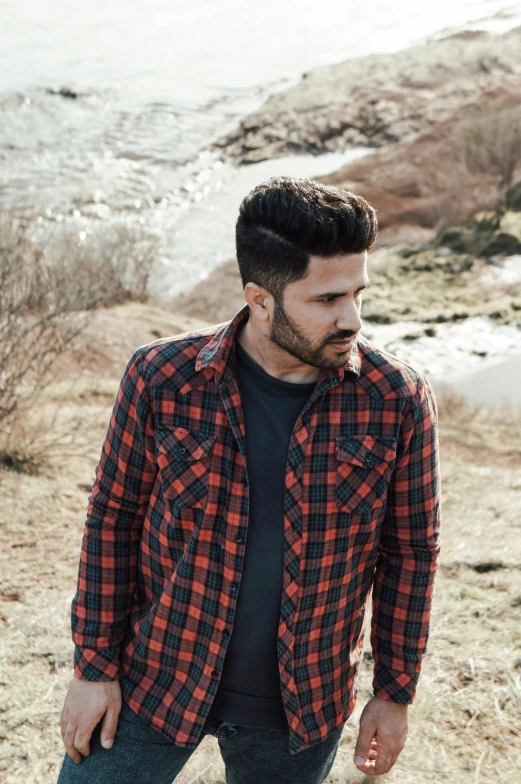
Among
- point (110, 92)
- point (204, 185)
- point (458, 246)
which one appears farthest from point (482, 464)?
point (110, 92)

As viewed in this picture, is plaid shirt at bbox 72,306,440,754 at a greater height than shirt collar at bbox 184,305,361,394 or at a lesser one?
lesser

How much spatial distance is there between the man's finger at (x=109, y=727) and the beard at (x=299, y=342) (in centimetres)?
93

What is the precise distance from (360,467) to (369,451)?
1.6 inches

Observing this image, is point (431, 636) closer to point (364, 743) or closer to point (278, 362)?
point (364, 743)

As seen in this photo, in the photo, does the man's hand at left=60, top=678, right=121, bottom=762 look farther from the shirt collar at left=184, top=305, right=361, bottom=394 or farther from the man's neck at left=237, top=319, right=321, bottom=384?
the man's neck at left=237, top=319, right=321, bottom=384

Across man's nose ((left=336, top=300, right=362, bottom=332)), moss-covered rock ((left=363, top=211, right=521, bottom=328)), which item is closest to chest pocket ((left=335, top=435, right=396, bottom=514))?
man's nose ((left=336, top=300, right=362, bottom=332))

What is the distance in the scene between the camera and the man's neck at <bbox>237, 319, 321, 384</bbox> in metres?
1.92

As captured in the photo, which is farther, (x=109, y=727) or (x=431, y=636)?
(x=431, y=636)

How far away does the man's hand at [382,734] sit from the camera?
6.56 ft

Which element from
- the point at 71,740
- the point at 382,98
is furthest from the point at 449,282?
the point at 71,740

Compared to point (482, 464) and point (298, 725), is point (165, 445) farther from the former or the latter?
point (482, 464)

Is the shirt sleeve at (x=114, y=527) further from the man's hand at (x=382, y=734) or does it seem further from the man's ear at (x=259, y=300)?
the man's hand at (x=382, y=734)

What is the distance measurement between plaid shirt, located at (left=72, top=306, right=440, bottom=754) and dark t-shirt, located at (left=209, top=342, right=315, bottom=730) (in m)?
0.03

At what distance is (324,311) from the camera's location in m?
1.85
